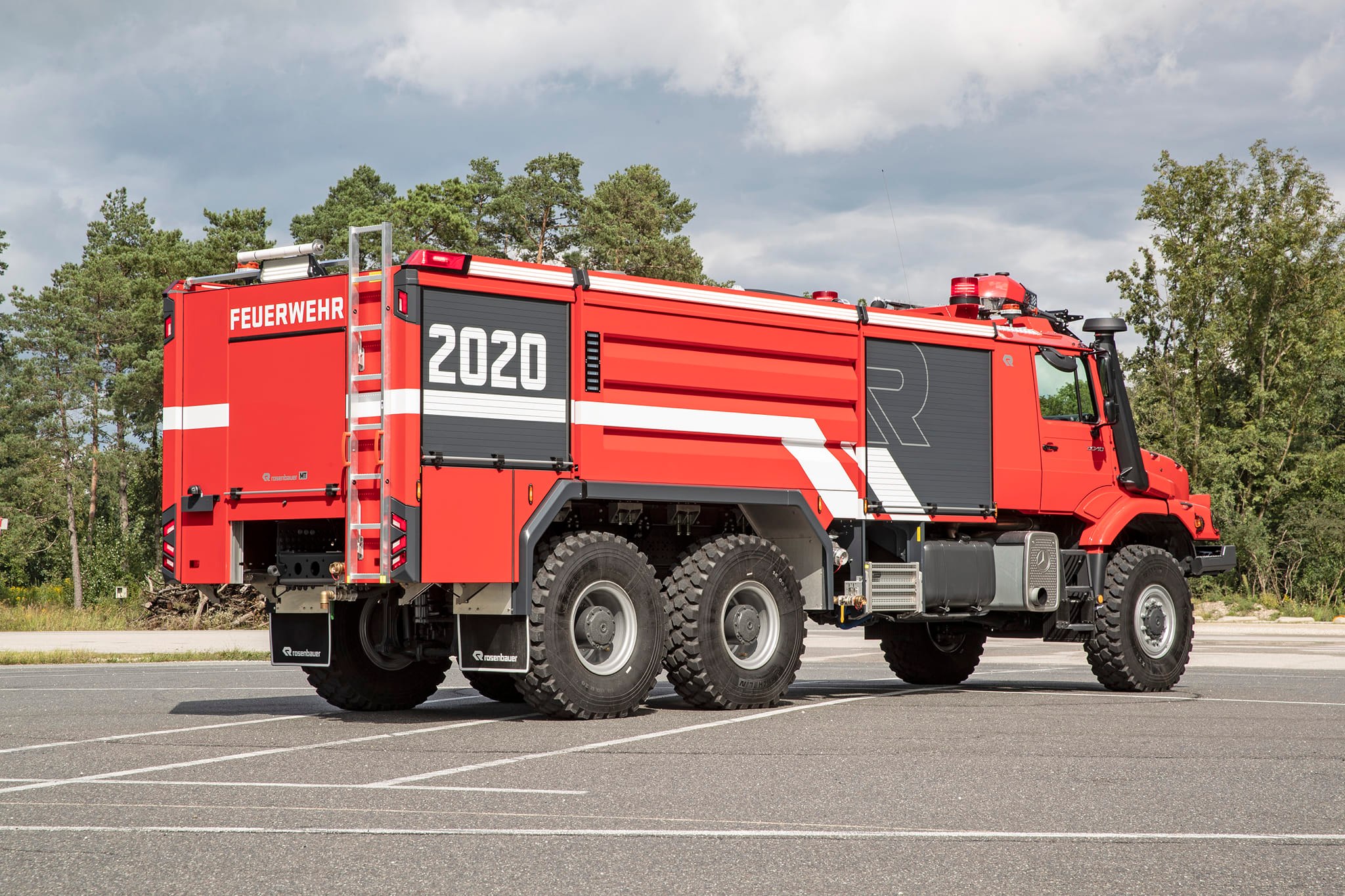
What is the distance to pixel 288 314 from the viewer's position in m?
11.2

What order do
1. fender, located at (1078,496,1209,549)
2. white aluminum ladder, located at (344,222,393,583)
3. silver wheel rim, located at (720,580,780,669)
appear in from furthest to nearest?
1. fender, located at (1078,496,1209,549)
2. silver wheel rim, located at (720,580,780,669)
3. white aluminum ladder, located at (344,222,393,583)

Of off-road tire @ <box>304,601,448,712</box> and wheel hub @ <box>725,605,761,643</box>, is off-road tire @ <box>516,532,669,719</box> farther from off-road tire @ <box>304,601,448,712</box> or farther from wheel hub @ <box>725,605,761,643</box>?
off-road tire @ <box>304,601,448,712</box>

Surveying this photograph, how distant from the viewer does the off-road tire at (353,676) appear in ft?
39.9

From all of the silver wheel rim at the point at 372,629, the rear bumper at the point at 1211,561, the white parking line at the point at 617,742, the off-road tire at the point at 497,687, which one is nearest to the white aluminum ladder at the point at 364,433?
the silver wheel rim at the point at 372,629

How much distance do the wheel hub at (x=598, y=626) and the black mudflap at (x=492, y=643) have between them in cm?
55

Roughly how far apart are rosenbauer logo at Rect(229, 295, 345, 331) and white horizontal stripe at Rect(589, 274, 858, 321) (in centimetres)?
196

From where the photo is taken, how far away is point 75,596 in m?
55.1

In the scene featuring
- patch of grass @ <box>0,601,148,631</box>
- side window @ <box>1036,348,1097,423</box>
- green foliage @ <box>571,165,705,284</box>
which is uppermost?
green foliage @ <box>571,165,705,284</box>

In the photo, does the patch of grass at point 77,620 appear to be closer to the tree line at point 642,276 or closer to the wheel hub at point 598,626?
the tree line at point 642,276

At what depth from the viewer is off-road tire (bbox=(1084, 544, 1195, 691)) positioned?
562 inches

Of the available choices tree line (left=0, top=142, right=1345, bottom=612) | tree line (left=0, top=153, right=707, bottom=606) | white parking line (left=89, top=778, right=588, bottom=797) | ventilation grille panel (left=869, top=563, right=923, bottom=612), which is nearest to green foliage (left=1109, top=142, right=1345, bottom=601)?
tree line (left=0, top=142, right=1345, bottom=612)

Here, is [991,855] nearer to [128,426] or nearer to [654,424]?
[654,424]

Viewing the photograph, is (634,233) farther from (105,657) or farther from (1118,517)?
(1118,517)

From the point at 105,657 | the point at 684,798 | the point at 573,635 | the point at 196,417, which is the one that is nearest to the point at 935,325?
the point at 573,635
